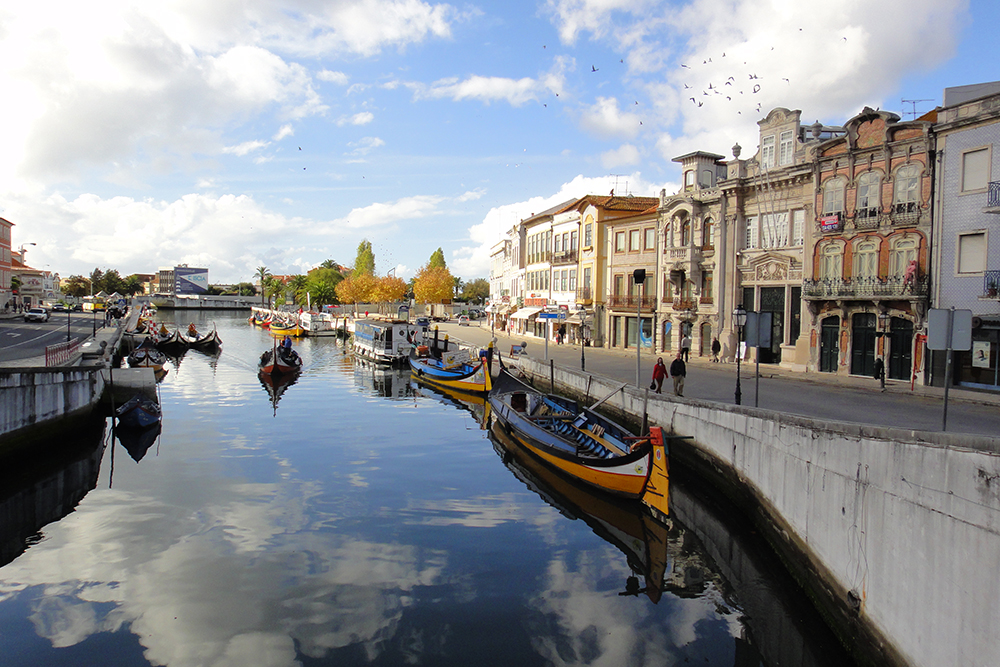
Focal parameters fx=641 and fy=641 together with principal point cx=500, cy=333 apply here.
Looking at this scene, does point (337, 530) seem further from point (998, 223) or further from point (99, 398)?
point (998, 223)

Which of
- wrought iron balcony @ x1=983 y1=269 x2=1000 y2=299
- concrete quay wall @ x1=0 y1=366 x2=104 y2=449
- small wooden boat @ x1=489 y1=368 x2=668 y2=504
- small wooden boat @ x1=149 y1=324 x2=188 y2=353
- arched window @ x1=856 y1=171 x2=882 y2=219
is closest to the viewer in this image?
small wooden boat @ x1=489 y1=368 x2=668 y2=504

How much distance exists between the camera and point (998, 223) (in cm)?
2523

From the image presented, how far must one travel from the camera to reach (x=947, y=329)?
11.4 meters

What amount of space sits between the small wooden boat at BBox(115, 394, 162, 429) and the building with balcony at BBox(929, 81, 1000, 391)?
33.7 metres

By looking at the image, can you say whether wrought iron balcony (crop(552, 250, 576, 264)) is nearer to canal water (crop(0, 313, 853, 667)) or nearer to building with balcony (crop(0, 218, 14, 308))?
canal water (crop(0, 313, 853, 667))

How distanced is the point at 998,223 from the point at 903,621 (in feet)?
75.7

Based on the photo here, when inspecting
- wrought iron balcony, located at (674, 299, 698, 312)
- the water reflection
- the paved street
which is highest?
wrought iron balcony, located at (674, 299, 698, 312)

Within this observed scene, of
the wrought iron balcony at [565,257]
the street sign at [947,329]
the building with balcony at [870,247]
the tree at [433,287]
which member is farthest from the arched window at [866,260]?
the tree at [433,287]

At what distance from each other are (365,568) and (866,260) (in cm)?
2822

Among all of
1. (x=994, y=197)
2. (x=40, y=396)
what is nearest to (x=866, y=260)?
(x=994, y=197)

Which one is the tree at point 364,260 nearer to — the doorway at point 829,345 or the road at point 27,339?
the road at point 27,339

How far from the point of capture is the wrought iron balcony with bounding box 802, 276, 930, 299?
92.8 ft

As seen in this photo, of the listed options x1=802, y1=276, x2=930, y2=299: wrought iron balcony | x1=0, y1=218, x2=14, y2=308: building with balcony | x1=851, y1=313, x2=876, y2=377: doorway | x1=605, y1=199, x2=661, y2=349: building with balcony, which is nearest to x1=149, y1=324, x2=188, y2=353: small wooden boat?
x1=0, y1=218, x2=14, y2=308: building with balcony

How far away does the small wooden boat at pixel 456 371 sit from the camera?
128ft
